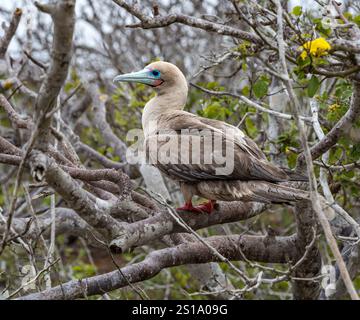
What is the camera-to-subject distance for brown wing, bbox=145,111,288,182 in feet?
13.8

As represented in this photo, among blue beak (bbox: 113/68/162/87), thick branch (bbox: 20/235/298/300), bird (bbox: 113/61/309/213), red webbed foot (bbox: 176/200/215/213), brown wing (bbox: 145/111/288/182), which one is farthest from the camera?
blue beak (bbox: 113/68/162/87)

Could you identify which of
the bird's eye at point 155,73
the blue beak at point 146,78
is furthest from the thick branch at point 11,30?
the bird's eye at point 155,73

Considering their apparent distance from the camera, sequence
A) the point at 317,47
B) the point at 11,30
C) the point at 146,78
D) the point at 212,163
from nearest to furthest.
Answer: the point at 317,47, the point at 11,30, the point at 212,163, the point at 146,78

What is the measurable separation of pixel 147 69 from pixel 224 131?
1165mm

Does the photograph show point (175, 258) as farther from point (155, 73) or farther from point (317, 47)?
point (155, 73)

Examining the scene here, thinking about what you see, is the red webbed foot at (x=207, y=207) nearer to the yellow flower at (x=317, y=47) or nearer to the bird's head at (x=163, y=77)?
the bird's head at (x=163, y=77)

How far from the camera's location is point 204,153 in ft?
14.4

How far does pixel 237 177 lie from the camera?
4.20 meters

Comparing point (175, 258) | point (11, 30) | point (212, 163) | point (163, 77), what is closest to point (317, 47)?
point (212, 163)

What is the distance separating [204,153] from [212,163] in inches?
4.1

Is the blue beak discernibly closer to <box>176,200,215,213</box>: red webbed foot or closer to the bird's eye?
the bird's eye

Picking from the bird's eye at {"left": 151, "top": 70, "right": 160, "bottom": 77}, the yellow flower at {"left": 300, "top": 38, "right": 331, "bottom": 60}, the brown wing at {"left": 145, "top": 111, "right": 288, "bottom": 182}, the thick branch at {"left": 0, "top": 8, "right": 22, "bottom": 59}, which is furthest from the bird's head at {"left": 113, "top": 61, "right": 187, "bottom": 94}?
the yellow flower at {"left": 300, "top": 38, "right": 331, "bottom": 60}

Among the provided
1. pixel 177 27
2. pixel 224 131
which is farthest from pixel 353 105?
pixel 177 27

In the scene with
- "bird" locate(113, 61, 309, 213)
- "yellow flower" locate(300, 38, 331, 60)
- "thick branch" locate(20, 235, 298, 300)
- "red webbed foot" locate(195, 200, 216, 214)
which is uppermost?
"yellow flower" locate(300, 38, 331, 60)
